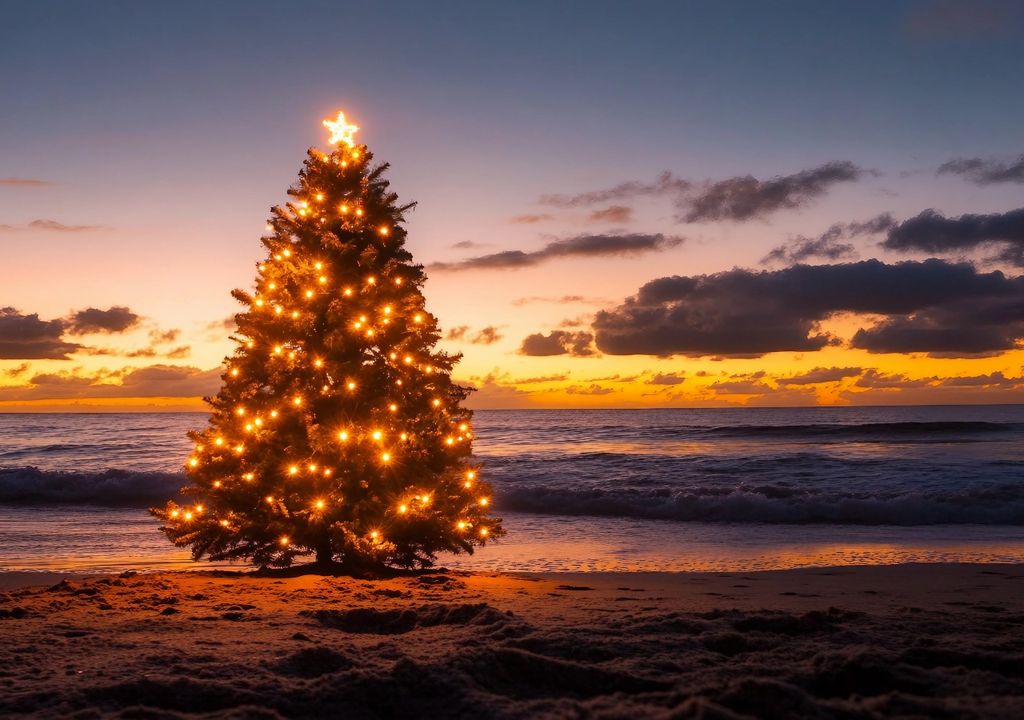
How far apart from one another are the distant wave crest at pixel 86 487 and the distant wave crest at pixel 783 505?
1043 centimetres

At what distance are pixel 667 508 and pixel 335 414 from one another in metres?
11.5

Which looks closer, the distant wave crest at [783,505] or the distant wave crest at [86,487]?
the distant wave crest at [783,505]

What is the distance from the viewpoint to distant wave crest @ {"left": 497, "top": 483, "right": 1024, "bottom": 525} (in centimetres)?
1691

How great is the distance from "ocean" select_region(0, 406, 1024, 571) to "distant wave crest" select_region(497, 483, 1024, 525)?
0.05 metres

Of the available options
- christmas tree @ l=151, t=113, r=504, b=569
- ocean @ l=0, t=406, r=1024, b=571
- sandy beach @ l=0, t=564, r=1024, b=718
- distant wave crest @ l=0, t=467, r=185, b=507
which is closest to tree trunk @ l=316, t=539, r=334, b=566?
christmas tree @ l=151, t=113, r=504, b=569

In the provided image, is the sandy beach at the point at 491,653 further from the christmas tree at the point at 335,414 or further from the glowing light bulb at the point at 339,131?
the glowing light bulb at the point at 339,131

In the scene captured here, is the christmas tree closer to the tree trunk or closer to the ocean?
the tree trunk

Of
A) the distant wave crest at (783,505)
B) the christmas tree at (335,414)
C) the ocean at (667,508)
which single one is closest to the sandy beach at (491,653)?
the christmas tree at (335,414)

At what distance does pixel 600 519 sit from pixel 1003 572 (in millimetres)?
8553

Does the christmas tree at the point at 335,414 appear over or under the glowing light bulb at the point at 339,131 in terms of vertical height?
under

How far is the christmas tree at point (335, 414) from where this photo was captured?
27.4ft

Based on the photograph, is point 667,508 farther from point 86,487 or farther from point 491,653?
point 86,487

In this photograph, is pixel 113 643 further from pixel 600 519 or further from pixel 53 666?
pixel 600 519

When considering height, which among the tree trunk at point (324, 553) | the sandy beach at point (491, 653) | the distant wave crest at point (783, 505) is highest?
the sandy beach at point (491, 653)
